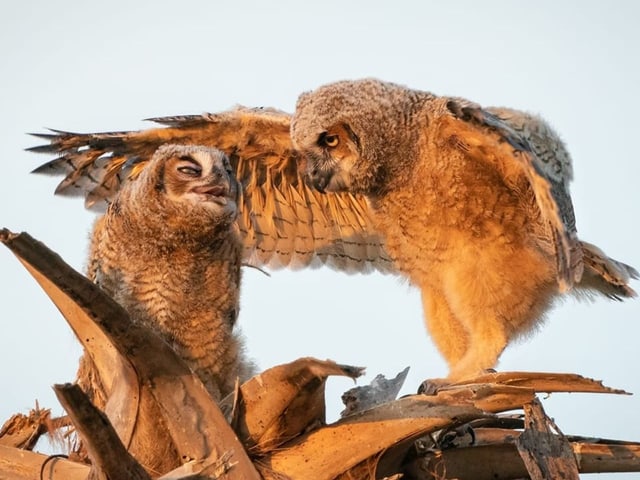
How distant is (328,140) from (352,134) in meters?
0.20

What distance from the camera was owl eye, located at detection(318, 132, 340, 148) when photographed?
22.4 feet

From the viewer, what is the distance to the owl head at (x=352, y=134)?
6.65 meters

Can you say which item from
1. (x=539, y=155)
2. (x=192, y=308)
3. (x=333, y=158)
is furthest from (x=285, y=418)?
(x=539, y=155)

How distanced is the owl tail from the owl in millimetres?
2642

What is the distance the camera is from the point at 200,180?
17.9ft

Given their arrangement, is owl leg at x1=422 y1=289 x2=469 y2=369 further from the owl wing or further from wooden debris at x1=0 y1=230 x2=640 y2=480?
wooden debris at x1=0 y1=230 x2=640 y2=480

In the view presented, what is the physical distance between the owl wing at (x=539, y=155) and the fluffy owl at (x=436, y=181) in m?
0.01

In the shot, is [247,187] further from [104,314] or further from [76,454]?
[104,314]

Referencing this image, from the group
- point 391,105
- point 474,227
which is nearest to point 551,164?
point 474,227

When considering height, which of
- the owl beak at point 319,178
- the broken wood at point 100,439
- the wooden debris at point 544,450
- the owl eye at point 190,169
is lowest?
the broken wood at point 100,439

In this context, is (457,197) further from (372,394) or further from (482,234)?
(372,394)

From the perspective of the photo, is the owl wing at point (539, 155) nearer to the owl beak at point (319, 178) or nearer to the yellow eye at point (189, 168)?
the owl beak at point (319, 178)

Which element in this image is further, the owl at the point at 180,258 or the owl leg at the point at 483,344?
the owl leg at the point at 483,344

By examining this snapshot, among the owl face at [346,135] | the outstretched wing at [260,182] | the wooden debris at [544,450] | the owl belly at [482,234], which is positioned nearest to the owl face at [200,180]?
the owl face at [346,135]
